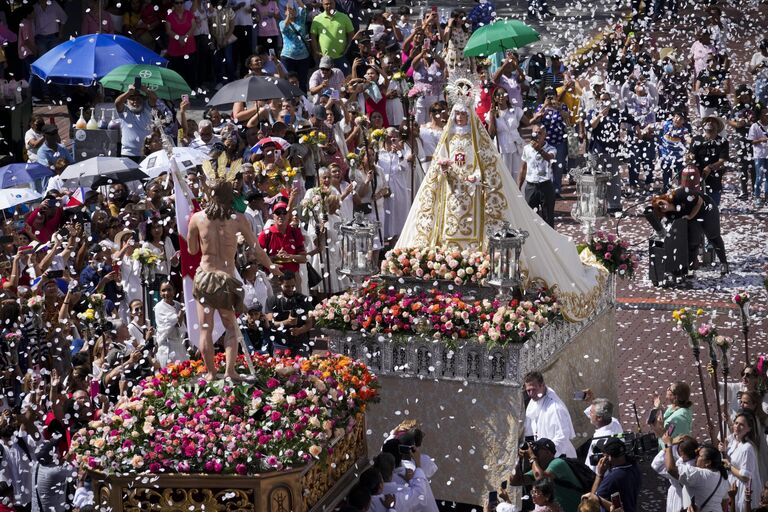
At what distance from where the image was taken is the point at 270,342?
51.5ft

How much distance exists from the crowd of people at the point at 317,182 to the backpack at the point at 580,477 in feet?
0.13

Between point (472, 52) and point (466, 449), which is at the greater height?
point (472, 52)

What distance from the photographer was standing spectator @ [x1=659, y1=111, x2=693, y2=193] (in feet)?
77.4

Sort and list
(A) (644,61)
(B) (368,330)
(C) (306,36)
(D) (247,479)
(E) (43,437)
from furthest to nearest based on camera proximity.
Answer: (A) (644,61) → (C) (306,36) → (B) (368,330) → (E) (43,437) → (D) (247,479)

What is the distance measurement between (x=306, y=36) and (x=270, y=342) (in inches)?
430

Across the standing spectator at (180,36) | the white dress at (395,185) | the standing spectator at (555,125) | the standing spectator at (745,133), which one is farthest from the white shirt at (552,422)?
the standing spectator at (180,36)

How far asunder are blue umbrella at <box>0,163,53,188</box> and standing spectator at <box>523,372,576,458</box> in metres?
6.75

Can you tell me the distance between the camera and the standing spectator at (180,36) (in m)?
24.6

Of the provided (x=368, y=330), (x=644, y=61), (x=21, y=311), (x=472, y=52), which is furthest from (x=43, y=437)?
(x=644, y=61)

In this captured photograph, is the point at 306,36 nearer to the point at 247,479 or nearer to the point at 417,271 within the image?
the point at 417,271

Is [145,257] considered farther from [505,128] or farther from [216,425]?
[505,128]

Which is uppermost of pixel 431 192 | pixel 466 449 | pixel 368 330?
pixel 431 192

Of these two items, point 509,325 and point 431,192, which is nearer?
point 509,325

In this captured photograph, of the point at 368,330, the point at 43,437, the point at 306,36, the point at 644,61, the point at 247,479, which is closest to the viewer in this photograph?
the point at 247,479
